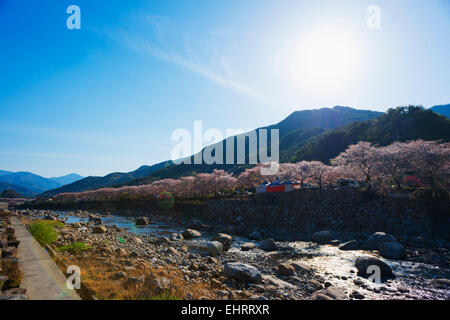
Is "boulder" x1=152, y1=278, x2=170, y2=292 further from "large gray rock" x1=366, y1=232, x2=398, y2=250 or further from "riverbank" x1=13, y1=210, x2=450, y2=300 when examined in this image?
"large gray rock" x1=366, y1=232, x2=398, y2=250

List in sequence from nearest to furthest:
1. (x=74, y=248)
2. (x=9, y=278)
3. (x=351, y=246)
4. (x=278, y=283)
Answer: (x=9, y=278)
(x=278, y=283)
(x=74, y=248)
(x=351, y=246)

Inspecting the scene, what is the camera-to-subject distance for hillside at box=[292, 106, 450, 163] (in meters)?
63.8

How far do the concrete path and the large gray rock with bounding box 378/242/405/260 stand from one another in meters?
19.8

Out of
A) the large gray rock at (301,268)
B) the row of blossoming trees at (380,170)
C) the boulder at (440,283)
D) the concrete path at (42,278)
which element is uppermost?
the row of blossoming trees at (380,170)

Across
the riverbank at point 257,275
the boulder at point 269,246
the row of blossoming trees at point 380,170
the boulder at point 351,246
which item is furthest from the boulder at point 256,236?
the row of blossoming trees at point 380,170

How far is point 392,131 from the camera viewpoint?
229ft

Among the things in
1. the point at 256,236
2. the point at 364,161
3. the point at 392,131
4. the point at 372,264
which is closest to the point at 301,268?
the point at 372,264

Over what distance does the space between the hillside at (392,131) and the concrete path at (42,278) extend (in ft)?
199

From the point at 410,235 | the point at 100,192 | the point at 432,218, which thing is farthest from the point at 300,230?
the point at 100,192

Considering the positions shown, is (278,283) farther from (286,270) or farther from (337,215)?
(337,215)

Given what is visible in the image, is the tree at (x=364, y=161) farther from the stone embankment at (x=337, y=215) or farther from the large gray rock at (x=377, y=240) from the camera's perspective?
the large gray rock at (x=377, y=240)

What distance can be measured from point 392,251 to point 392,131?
7072 cm

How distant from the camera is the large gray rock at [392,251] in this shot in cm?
1581
